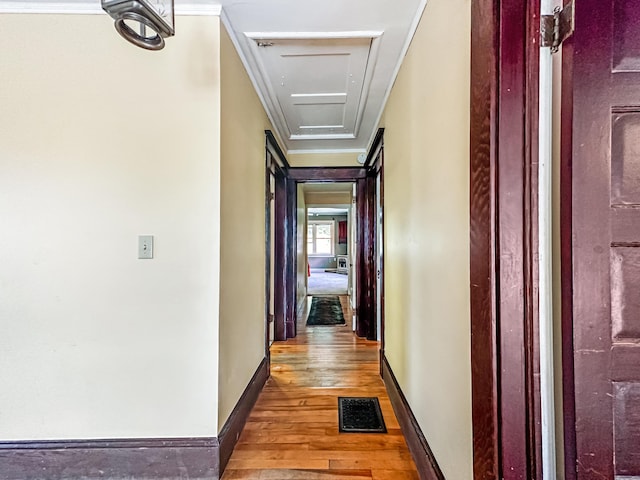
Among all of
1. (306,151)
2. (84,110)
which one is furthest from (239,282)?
(306,151)

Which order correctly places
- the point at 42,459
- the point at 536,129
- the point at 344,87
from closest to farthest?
the point at 536,129 → the point at 42,459 → the point at 344,87

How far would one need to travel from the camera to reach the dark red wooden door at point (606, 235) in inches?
33.1

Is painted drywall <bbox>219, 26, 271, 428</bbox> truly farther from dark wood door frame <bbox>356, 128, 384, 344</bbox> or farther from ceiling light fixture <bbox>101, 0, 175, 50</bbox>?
dark wood door frame <bbox>356, 128, 384, 344</bbox>

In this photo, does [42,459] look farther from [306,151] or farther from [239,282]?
[306,151]

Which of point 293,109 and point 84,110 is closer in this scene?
point 84,110

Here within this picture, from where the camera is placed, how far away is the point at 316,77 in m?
2.53

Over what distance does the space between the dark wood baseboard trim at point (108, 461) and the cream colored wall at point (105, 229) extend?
0.06m

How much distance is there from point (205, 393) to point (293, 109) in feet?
8.10

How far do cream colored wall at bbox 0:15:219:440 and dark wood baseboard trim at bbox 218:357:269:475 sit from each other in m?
0.14

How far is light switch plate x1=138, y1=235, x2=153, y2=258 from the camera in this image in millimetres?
1759

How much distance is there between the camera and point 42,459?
1.71 meters

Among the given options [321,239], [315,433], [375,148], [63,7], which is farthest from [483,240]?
[321,239]

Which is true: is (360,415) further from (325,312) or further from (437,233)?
(325,312)

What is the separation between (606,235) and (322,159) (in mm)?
3721
